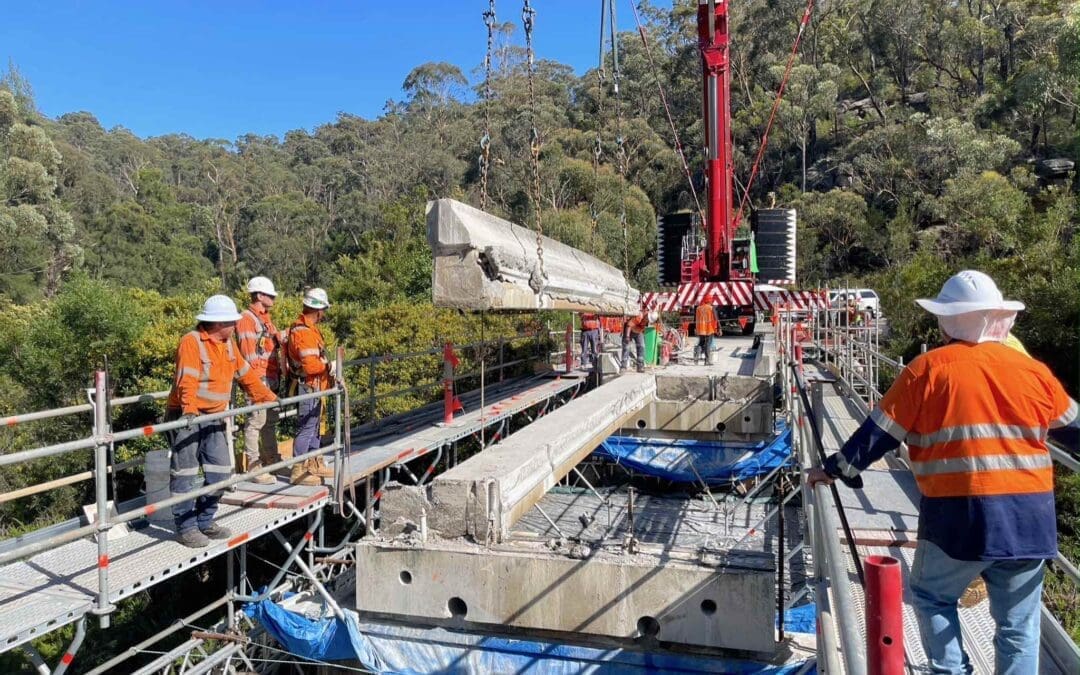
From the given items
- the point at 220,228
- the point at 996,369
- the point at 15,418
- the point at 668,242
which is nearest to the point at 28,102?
the point at 220,228

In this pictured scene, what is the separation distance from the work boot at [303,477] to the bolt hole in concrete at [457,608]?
190 cm

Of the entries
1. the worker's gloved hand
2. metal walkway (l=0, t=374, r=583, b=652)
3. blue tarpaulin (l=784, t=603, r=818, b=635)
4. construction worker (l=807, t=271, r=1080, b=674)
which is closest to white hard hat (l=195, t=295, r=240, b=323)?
metal walkway (l=0, t=374, r=583, b=652)

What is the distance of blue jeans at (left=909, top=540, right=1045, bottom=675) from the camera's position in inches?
99.8

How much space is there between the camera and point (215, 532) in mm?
4668

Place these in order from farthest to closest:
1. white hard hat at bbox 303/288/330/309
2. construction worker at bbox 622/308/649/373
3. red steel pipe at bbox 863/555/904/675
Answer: construction worker at bbox 622/308/649/373 < white hard hat at bbox 303/288/330/309 < red steel pipe at bbox 863/555/904/675

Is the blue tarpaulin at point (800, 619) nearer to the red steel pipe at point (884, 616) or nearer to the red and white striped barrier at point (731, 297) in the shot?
A: the red steel pipe at point (884, 616)

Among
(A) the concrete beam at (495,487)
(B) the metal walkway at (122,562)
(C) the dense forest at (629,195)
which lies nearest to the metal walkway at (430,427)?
(B) the metal walkway at (122,562)

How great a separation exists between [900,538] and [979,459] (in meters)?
2.40

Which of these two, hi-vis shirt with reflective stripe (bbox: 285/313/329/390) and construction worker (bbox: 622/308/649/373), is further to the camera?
construction worker (bbox: 622/308/649/373)

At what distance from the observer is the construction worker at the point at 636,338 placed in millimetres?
12531

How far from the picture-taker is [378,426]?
29.8 ft

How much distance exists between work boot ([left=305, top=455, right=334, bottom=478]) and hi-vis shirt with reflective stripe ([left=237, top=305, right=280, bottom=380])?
0.87 meters

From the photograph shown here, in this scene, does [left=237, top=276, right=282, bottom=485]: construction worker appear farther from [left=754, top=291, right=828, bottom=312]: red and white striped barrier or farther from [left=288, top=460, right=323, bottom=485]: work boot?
[left=754, top=291, right=828, bottom=312]: red and white striped barrier

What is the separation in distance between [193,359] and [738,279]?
11421 millimetres
